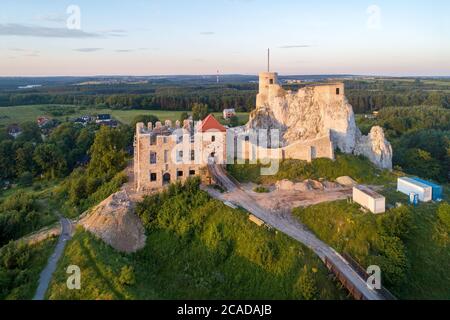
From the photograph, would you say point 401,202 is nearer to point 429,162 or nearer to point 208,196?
point 208,196

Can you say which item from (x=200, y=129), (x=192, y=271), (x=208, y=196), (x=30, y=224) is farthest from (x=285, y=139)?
(x=30, y=224)

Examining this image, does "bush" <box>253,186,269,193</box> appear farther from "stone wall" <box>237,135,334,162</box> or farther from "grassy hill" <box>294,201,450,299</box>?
"stone wall" <box>237,135,334,162</box>

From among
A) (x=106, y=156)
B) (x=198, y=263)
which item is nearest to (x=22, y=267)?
(x=198, y=263)

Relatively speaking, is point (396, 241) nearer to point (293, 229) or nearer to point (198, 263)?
point (293, 229)

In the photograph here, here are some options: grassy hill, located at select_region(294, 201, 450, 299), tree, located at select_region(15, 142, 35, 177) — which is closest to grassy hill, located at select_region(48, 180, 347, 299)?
grassy hill, located at select_region(294, 201, 450, 299)

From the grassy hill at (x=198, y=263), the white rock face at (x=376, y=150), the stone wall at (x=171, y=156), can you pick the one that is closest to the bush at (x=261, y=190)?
the grassy hill at (x=198, y=263)
